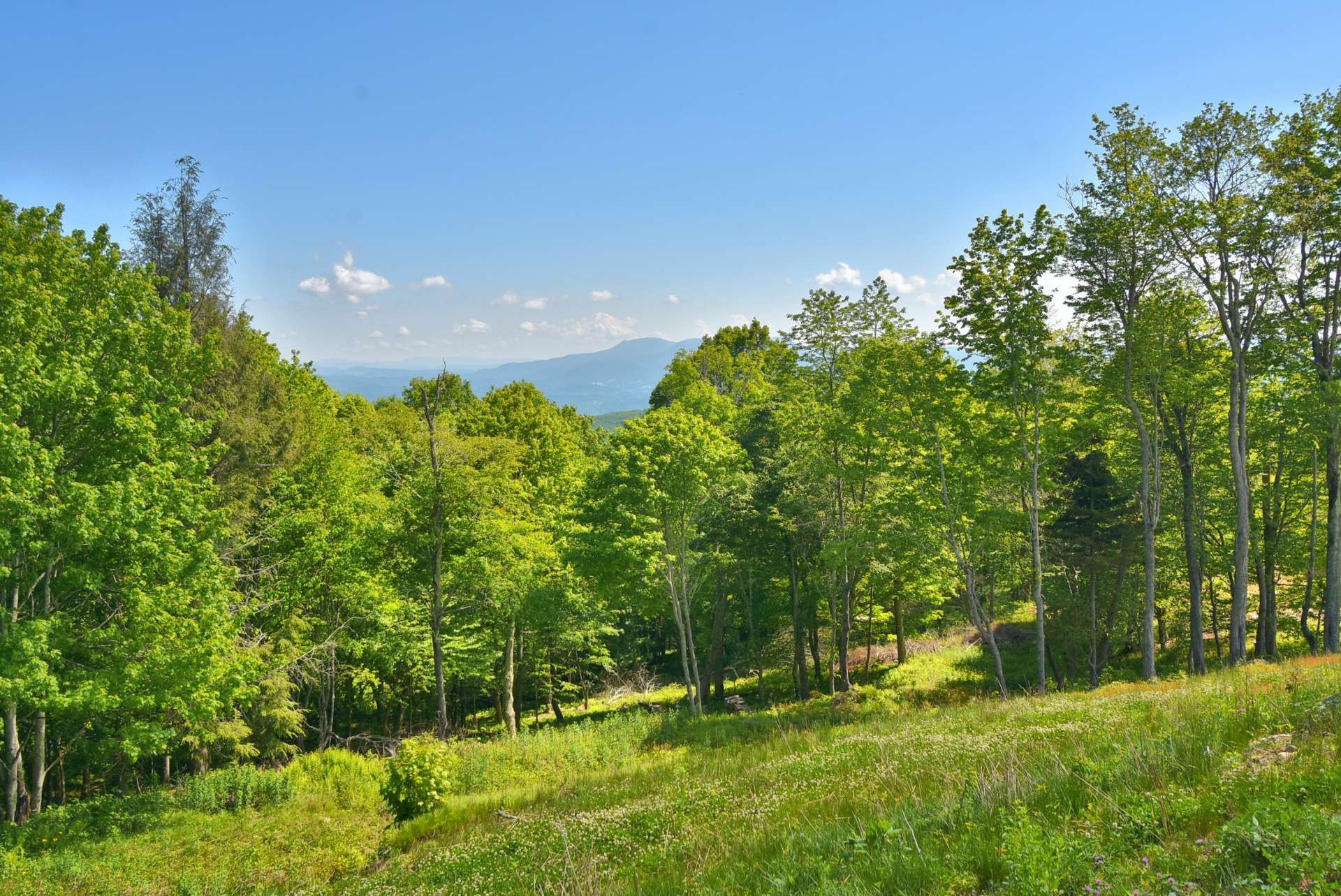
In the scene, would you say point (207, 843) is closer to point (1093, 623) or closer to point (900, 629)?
point (1093, 623)

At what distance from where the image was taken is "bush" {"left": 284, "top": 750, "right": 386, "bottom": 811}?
15.9 m

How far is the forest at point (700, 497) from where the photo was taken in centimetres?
1302

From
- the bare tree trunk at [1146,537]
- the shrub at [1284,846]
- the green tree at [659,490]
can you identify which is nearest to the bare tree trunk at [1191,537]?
the bare tree trunk at [1146,537]

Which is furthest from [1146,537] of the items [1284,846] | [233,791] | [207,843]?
[233,791]

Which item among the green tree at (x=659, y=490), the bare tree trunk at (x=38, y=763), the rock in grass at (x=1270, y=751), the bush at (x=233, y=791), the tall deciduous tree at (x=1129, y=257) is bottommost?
the bush at (x=233, y=791)

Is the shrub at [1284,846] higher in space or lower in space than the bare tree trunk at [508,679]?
higher

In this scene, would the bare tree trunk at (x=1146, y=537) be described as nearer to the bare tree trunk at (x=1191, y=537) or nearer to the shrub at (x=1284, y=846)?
the bare tree trunk at (x=1191, y=537)

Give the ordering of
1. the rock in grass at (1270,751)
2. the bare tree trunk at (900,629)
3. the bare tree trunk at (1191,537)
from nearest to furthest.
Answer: the rock in grass at (1270,751) → the bare tree trunk at (1191,537) → the bare tree trunk at (900,629)

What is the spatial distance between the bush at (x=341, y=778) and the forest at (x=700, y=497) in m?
1.61

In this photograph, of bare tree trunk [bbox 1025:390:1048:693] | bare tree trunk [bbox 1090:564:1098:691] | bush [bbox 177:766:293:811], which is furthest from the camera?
bare tree trunk [bbox 1090:564:1098:691]

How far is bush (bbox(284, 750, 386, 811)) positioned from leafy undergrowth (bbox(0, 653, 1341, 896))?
0.11m

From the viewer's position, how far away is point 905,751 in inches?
390

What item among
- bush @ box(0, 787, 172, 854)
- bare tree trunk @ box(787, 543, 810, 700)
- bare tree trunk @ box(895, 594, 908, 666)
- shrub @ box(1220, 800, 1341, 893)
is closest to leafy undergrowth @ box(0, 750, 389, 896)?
bush @ box(0, 787, 172, 854)

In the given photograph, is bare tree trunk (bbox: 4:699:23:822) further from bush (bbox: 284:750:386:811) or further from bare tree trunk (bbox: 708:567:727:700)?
bare tree trunk (bbox: 708:567:727:700)
